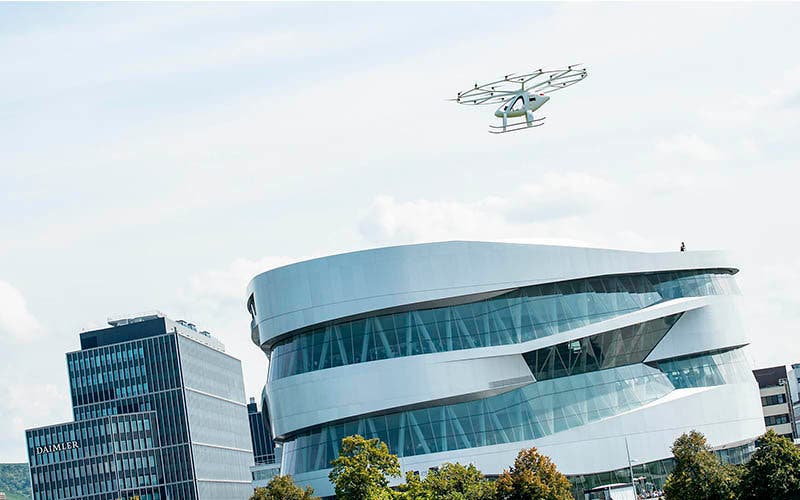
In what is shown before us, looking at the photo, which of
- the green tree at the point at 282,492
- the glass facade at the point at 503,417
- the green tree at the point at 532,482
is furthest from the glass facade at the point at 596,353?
the green tree at the point at 282,492

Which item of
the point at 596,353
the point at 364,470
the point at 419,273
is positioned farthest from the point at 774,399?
the point at 364,470

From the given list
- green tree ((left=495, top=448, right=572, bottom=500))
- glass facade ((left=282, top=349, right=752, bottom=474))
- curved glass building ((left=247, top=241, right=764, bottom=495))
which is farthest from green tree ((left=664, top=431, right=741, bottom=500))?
glass facade ((left=282, top=349, right=752, bottom=474))

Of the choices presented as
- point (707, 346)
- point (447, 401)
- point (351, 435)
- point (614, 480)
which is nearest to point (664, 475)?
point (614, 480)

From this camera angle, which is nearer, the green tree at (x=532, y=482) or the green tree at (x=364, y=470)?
the green tree at (x=532, y=482)

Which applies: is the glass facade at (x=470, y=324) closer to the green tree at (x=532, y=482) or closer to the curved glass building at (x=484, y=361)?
the curved glass building at (x=484, y=361)

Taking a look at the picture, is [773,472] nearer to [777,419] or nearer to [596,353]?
[596,353]

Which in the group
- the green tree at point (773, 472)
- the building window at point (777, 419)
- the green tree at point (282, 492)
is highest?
the building window at point (777, 419)

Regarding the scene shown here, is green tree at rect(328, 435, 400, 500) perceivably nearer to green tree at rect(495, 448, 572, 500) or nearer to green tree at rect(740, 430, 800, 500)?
green tree at rect(495, 448, 572, 500)
